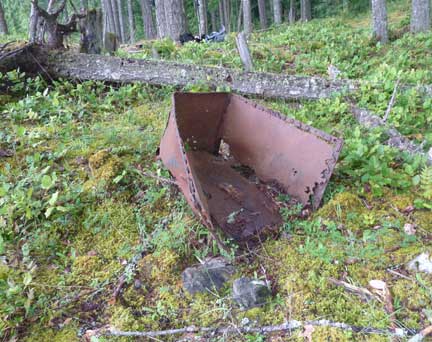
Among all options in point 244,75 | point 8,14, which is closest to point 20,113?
point 244,75

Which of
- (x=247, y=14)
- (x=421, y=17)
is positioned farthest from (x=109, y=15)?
(x=421, y=17)

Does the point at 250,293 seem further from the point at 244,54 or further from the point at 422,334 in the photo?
the point at 244,54

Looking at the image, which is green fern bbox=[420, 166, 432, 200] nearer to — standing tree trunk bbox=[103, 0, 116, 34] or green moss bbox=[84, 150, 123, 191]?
green moss bbox=[84, 150, 123, 191]

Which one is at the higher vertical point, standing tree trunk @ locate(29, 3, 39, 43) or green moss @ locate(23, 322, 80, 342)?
standing tree trunk @ locate(29, 3, 39, 43)

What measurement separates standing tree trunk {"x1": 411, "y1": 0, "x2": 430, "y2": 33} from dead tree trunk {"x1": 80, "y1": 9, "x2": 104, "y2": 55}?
7889mm

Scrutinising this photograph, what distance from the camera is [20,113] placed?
3.95 m

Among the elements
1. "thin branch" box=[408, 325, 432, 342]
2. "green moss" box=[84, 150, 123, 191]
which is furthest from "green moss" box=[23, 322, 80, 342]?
"thin branch" box=[408, 325, 432, 342]

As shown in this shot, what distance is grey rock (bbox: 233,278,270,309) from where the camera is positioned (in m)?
1.90

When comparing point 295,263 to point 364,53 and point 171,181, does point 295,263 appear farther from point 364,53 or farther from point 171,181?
point 364,53

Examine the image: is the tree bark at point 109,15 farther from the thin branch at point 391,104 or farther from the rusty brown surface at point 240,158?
the rusty brown surface at point 240,158

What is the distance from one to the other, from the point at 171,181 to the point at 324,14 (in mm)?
23967

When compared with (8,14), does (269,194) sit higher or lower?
lower

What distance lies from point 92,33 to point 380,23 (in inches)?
270

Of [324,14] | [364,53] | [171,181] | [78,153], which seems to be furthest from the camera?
[324,14]
